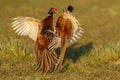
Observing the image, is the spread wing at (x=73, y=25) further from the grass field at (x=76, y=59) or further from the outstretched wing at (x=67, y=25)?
the grass field at (x=76, y=59)

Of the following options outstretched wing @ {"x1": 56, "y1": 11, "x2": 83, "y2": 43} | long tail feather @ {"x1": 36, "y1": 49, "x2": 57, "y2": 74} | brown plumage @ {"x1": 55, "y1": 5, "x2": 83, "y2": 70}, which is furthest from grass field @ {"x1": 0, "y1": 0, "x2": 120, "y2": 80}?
outstretched wing @ {"x1": 56, "y1": 11, "x2": 83, "y2": 43}

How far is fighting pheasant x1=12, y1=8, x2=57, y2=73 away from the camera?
28.8 ft

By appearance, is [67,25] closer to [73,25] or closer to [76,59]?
[73,25]

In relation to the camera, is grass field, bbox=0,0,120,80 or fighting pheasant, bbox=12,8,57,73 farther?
grass field, bbox=0,0,120,80

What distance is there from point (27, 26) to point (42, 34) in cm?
54

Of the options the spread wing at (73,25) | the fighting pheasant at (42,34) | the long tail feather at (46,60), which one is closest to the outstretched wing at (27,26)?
the fighting pheasant at (42,34)

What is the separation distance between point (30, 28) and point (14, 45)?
2116 millimetres

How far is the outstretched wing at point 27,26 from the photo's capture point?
9.09m

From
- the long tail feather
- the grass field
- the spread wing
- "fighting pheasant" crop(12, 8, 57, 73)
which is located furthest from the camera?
the grass field

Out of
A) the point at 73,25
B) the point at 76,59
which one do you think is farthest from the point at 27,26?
the point at 76,59

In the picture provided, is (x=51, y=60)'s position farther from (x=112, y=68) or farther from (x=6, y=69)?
(x=112, y=68)

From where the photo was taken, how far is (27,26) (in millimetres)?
9203

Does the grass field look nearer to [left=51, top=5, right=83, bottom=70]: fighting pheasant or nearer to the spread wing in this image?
[left=51, top=5, right=83, bottom=70]: fighting pheasant

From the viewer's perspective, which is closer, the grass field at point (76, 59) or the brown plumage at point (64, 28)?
the brown plumage at point (64, 28)
